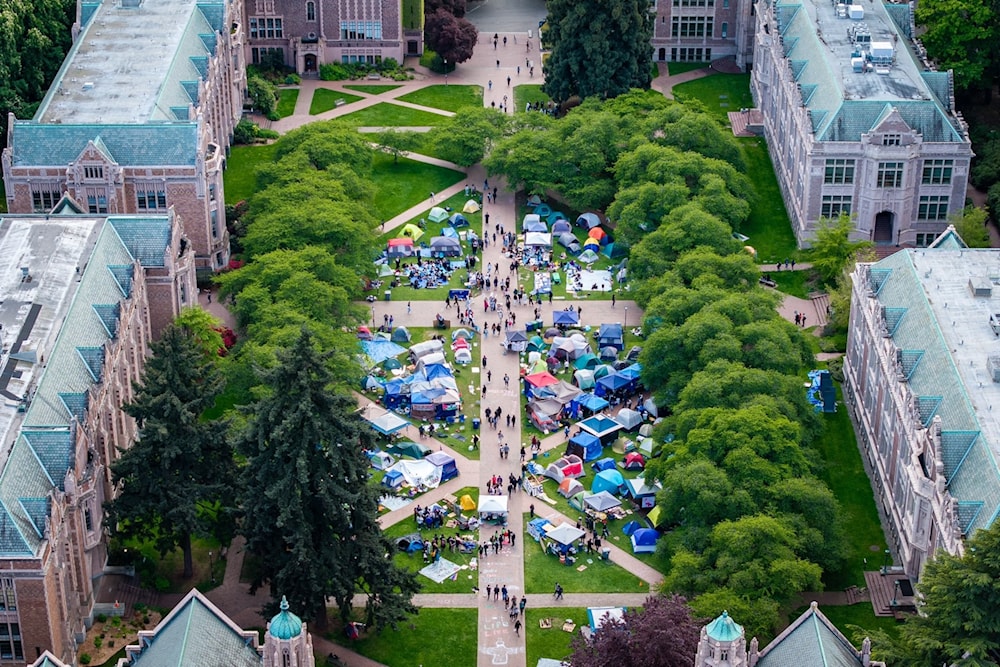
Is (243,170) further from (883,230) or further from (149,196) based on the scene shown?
(883,230)

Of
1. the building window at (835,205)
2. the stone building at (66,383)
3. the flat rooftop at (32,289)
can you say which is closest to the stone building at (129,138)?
the stone building at (66,383)

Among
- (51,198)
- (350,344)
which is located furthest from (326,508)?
(51,198)

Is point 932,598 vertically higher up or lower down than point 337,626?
higher up

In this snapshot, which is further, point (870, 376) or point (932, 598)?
point (870, 376)

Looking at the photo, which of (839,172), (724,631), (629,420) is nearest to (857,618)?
(629,420)

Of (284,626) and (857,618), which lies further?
(857,618)

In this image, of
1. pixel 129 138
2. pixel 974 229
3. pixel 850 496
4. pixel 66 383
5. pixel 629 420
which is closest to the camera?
pixel 66 383

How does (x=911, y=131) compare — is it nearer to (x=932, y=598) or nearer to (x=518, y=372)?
(x=518, y=372)
